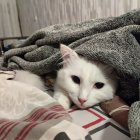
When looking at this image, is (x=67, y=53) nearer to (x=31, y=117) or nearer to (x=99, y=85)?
(x=99, y=85)

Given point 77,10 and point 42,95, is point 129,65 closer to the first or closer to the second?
point 42,95

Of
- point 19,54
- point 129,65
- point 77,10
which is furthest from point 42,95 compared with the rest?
point 77,10

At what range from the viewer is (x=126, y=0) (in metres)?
1.19

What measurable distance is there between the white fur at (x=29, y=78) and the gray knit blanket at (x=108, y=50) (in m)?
0.02

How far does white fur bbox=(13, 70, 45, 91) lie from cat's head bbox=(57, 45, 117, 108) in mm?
100

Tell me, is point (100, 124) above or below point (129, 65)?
below

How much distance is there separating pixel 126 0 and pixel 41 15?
1193 millimetres

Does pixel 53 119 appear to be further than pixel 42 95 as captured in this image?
No

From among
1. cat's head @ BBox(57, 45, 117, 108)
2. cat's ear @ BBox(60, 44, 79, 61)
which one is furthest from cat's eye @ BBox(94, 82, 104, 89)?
cat's ear @ BBox(60, 44, 79, 61)

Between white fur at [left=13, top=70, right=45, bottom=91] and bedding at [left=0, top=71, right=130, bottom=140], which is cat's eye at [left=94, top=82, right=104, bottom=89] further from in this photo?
white fur at [left=13, top=70, right=45, bottom=91]

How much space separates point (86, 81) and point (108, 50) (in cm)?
11

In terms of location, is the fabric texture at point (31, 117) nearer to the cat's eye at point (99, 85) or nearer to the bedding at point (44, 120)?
the bedding at point (44, 120)

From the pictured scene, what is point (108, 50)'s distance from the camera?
1.85ft

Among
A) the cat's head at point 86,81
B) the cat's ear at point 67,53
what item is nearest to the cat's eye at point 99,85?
the cat's head at point 86,81
